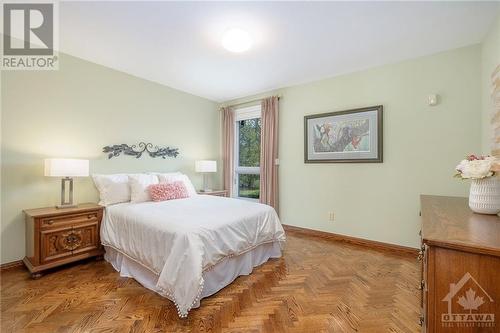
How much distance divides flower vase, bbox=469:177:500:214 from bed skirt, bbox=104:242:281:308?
6.26ft

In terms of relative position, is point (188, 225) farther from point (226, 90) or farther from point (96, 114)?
point (226, 90)

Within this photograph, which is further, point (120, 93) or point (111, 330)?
point (120, 93)

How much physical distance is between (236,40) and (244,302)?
8.41ft

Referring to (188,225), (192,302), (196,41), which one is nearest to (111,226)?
(188,225)

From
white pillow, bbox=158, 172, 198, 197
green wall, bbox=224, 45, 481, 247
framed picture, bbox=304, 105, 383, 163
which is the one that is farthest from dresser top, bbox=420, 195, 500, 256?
white pillow, bbox=158, 172, 198, 197

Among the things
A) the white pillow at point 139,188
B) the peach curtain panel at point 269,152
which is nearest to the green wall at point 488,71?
the peach curtain panel at point 269,152

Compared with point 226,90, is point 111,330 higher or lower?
lower

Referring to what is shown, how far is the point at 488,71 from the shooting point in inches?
89.7

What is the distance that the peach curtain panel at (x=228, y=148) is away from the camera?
4.75 m

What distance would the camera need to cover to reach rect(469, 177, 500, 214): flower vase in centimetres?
142

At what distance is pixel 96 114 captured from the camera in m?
3.16

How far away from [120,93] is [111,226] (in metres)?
1.98

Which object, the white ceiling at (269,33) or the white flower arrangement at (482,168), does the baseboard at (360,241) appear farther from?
the white ceiling at (269,33)

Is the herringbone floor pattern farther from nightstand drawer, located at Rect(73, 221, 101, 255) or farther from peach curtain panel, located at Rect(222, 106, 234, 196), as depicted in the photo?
peach curtain panel, located at Rect(222, 106, 234, 196)
